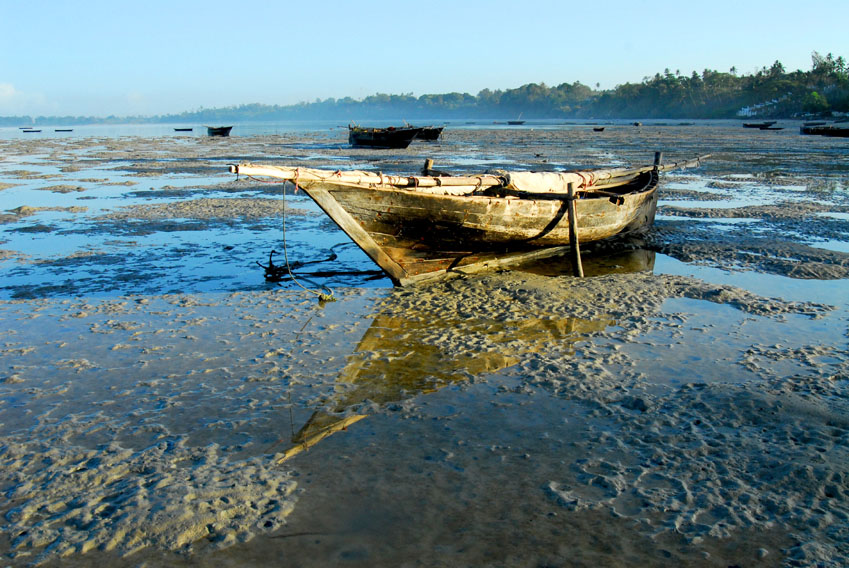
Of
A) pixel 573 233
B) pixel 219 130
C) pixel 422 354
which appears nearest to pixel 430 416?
pixel 422 354

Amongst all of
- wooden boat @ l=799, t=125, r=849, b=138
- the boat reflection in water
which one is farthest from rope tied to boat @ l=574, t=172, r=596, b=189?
wooden boat @ l=799, t=125, r=849, b=138

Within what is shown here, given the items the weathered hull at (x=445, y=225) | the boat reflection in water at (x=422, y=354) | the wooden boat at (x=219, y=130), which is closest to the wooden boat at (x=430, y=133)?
the wooden boat at (x=219, y=130)

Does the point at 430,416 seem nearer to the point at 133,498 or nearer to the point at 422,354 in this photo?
the point at 422,354

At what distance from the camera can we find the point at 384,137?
38.3 meters

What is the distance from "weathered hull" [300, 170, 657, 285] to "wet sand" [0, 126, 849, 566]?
47 centimetres

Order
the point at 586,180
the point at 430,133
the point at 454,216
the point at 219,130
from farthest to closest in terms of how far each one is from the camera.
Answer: the point at 219,130
the point at 430,133
the point at 586,180
the point at 454,216

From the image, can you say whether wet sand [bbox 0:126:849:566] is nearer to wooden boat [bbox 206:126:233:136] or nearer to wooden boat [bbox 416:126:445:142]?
wooden boat [bbox 416:126:445:142]

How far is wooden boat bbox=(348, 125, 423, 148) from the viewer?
37438 mm

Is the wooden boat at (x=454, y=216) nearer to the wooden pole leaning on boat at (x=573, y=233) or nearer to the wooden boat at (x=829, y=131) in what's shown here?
the wooden pole leaning on boat at (x=573, y=233)

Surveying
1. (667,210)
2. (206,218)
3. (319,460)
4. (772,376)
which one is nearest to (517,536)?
(319,460)

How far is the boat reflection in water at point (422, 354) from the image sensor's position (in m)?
4.69

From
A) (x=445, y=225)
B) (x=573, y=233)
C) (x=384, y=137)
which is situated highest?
(x=384, y=137)

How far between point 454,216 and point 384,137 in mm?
31473

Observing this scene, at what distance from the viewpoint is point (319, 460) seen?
156 inches
